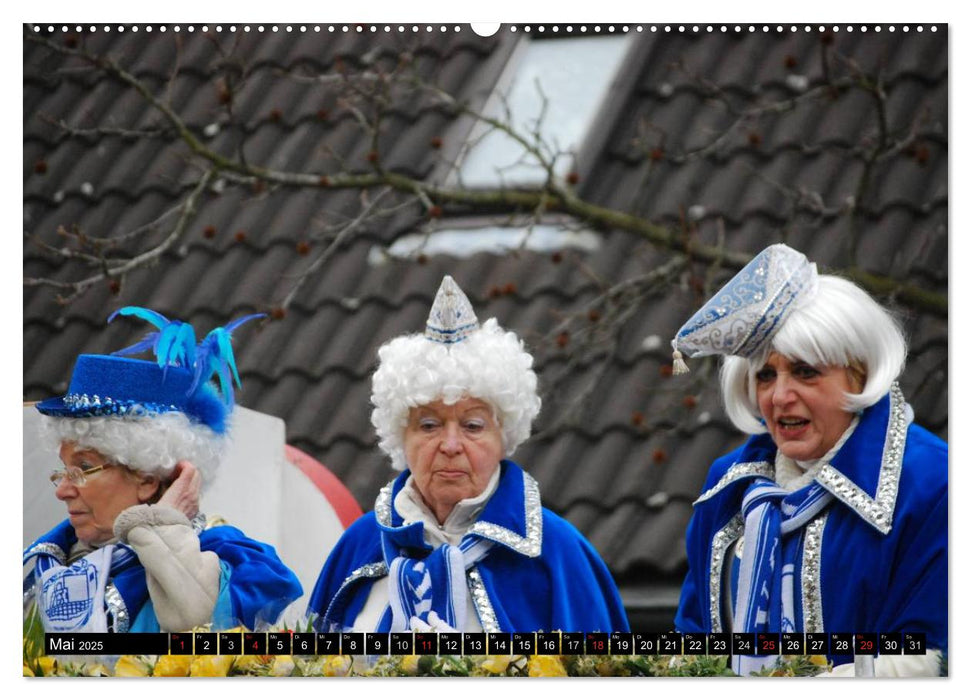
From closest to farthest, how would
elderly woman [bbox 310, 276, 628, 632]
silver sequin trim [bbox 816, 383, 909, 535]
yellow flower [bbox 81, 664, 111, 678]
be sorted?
silver sequin trim [bbox 816, 383, 909, 535] → elderly woman [bbox 310, 276, 628, 632] → yellow flower [bbox 81, 664, 111, 678]

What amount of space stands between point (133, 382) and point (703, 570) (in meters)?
1.32

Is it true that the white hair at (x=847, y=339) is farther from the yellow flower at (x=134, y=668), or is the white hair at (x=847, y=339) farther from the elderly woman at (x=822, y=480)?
the yellow flower at (x=134, y=668)

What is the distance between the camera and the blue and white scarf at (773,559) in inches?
134

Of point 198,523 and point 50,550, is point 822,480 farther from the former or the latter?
point 50,550

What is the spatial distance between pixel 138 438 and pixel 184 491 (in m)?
0.15

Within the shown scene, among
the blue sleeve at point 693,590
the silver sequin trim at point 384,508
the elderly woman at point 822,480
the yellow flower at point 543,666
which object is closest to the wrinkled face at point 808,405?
the elderly woman at point 822,480

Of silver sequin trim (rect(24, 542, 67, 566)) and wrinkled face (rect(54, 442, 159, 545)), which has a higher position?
wrinkled face (rect(54, 442, 159, 545))

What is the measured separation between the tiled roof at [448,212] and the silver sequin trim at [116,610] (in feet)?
1.84

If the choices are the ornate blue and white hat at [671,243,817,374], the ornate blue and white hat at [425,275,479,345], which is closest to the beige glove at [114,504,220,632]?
the ornate blue and white hat at [425,275,479,345]

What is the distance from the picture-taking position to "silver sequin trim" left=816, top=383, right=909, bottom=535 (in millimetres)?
3340

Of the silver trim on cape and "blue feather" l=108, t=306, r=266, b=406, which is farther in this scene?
"blue feather" l=108, t=306, r=266, b=406

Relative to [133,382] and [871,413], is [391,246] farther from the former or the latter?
[871,413]

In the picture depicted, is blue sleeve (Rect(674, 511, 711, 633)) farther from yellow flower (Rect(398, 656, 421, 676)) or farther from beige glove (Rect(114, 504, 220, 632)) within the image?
beige glove (Rect(114, 504, 220, 632))

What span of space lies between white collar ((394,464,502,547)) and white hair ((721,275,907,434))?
663 mm
